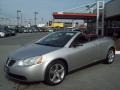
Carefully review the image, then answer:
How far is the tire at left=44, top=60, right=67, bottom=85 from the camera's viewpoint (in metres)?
5.67

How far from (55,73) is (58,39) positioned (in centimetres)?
146

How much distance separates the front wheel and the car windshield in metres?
0.75

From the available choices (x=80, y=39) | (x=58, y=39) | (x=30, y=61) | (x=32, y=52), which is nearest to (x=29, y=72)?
(x=30, y=61)

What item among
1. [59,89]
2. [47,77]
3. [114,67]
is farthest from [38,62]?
[114,67]

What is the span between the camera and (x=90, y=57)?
7.18 metres

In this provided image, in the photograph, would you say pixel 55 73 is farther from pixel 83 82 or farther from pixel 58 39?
pixel 58 39

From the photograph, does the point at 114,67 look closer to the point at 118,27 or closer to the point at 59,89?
the point at 59,89

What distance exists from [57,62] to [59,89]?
2.57ft

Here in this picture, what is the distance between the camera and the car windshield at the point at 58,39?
6.65m

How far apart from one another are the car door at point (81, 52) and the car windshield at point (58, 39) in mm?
258

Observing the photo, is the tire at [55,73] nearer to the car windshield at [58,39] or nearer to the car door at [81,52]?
the car door at [81,52]

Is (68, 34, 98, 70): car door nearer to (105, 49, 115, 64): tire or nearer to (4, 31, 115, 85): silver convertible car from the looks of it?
(4, 31, 115, 85): silver convertible car

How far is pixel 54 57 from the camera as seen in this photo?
578cm

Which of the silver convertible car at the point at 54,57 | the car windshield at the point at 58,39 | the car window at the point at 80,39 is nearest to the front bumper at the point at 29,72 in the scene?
the silver convertible car at the point at 54,57
